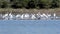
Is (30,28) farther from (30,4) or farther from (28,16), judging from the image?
(30,4)

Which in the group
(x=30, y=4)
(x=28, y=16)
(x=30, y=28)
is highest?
(x=30, y=28)

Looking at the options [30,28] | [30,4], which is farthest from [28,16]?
[30,28]

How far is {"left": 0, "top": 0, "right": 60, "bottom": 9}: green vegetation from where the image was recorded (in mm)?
35844

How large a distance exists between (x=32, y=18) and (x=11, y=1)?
925 cm

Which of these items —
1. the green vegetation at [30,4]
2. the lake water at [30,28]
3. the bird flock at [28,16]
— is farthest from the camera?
the green vegetation at [30,4]

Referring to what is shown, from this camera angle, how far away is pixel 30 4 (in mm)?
36406

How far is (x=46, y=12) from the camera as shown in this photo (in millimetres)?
31734

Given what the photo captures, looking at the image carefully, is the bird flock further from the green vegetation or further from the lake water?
the lake water

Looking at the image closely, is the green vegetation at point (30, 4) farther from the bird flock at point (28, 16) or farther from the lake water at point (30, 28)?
the lake water at point (30, 28)

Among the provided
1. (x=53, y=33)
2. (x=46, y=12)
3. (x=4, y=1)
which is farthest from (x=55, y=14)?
(x=53, y=33)

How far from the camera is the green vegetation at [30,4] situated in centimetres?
3584

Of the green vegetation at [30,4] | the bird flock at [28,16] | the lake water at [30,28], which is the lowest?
the bird flock at [28,16]

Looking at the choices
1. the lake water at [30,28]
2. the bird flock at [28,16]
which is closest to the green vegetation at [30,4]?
the bird flock at [28,16]

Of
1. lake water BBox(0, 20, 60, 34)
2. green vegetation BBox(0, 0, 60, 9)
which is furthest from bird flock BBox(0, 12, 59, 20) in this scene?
lake water BBox(0, 20, 60, 34)
